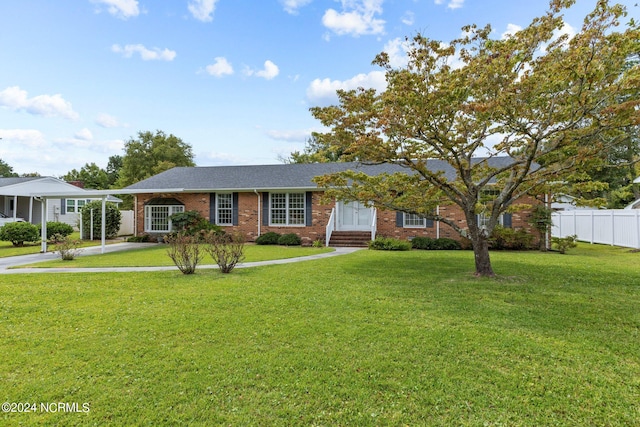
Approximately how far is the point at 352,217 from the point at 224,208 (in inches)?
266

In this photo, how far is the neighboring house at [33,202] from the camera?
22.3m

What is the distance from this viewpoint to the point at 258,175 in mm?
19031

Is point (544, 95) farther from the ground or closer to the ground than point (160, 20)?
closer to the ground

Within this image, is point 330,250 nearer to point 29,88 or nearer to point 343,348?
point 343,348

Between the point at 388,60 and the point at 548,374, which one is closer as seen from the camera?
the point at 548,374

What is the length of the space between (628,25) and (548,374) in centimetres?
684

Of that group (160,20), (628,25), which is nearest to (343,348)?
(628,25)

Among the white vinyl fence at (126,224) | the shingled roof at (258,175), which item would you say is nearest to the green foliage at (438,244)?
the shingled roof at (258,175)

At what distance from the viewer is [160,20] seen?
12.0m

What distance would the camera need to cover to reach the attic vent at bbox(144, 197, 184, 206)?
18250mm

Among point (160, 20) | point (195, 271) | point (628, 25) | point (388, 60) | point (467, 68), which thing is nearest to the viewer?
point (628, 25)

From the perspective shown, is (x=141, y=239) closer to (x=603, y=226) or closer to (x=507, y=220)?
(x=507, y=220)

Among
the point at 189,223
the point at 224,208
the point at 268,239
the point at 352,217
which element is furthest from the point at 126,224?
the point at 352,217

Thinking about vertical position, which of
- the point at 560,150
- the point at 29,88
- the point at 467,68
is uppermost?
the point at 29,88
